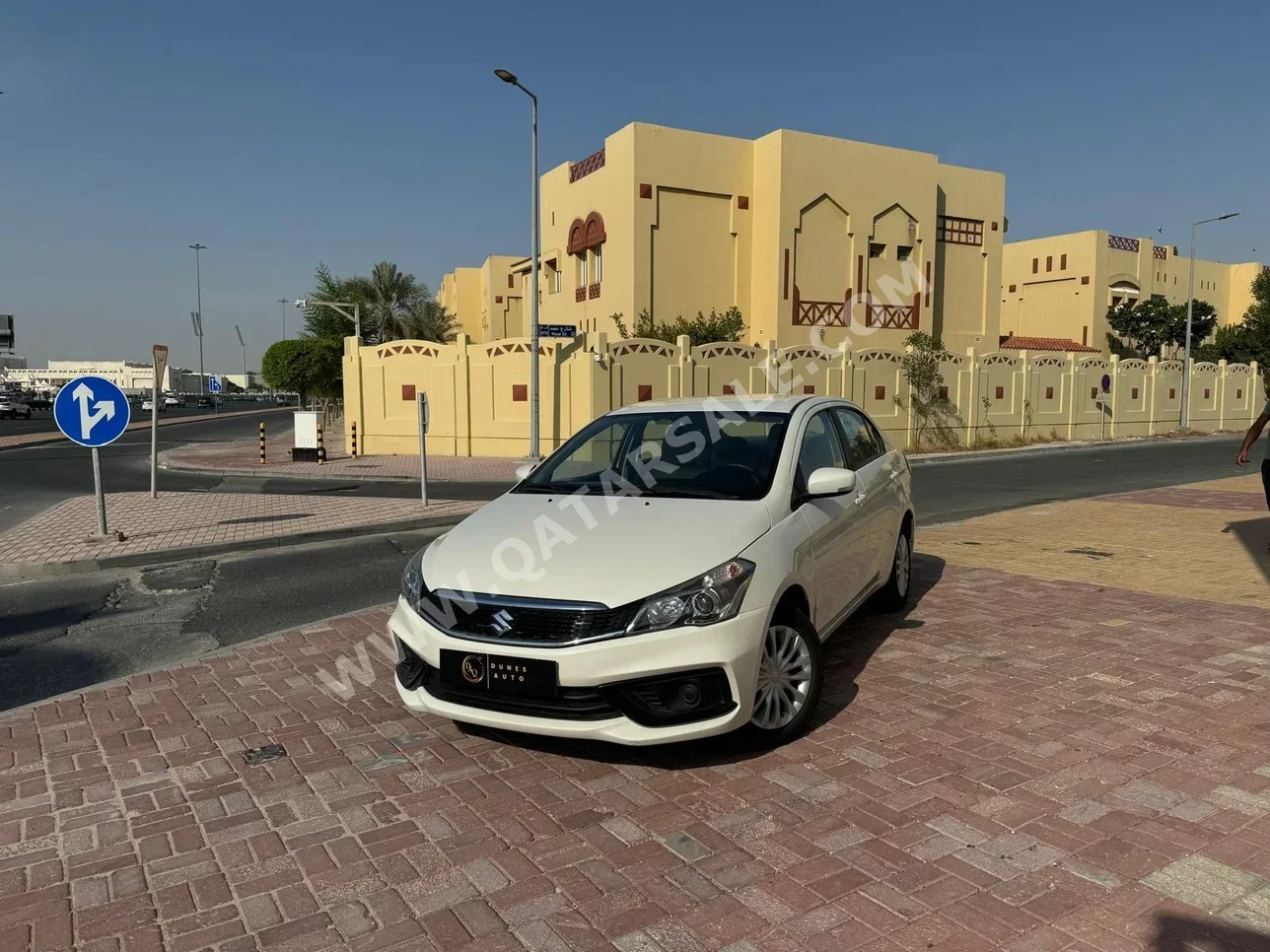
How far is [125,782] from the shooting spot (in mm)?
3715

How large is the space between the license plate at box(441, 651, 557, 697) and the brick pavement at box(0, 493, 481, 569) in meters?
6.97

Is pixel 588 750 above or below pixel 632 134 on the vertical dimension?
below

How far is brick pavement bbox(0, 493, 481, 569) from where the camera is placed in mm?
9352

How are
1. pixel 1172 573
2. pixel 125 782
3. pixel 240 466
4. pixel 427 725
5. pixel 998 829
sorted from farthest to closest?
pixel 240 466
pixel 1172 573
pixel 427 725
pixel 125 782
pixel 998 829

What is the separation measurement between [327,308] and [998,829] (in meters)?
50.0

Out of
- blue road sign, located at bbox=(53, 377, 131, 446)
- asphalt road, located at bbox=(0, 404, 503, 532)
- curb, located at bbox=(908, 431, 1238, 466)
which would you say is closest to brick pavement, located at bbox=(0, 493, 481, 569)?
asphalt road, located at bbox=(0, 404, 503, 532)

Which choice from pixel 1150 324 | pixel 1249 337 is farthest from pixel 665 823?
pixel 1249 337

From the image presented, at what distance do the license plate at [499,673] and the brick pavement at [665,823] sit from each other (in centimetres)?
44

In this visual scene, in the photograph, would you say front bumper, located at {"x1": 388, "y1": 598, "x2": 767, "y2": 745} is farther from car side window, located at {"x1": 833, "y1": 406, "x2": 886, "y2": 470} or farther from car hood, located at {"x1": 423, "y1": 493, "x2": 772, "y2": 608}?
car side window, located at {"x1": 833, "y1": 406, "x2": 886, "y2": 470}

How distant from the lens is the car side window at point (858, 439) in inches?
223

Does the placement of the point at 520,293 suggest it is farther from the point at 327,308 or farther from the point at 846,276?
the point at 846,276

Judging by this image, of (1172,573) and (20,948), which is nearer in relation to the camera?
(20,948)

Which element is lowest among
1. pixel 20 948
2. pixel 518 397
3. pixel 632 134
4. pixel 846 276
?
pixel 20 948

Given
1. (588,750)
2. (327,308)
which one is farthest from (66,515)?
(327,308)
